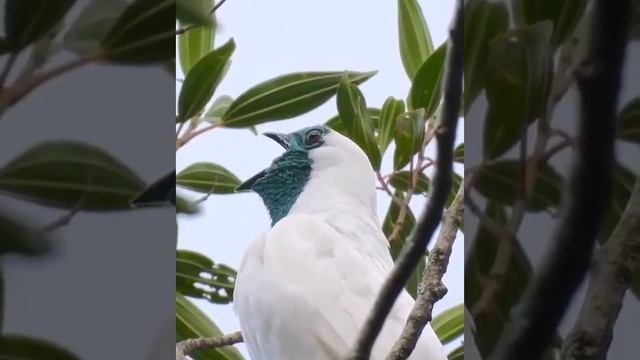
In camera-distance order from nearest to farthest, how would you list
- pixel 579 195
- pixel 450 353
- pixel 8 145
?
pixel 579 195, pixel 8 145, pixel 450 353

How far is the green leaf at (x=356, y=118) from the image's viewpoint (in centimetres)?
104

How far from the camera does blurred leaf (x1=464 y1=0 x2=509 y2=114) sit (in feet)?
2.36

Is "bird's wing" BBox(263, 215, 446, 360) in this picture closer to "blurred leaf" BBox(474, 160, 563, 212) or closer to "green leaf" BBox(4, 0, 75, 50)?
"blurred leaf" BBox(474, 160, 563, 212)

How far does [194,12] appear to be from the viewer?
33.2 inches

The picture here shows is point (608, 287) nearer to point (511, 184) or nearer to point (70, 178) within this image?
point (511, 184)

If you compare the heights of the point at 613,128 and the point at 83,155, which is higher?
the point at 83,155

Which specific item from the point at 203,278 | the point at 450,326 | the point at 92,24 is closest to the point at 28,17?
the point at 92,24

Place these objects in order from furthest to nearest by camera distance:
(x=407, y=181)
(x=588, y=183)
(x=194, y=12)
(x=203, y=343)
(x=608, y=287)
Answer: (x=407, y=181)
(x=203, y=343)
(x=194, y=12)
(x=608, y=287)
(x=588, y=183)

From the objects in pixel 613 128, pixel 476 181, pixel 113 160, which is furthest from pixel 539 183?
pixel 113 160

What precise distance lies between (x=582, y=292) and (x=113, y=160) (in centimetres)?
35

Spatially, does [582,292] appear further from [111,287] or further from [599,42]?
[111,287]

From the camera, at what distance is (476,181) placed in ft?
2.44

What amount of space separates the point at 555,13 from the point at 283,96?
0.43m

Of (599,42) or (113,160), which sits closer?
(599,42)
